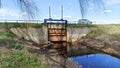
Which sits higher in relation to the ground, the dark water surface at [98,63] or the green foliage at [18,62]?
the green foliage at [18,62]

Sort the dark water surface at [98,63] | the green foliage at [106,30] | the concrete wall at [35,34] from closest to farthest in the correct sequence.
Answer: the dark water surface at [98,63], the concrete wall at [35,34], the green foliage at [106,30]

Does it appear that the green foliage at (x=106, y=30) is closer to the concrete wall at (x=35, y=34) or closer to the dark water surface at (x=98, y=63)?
the concrete wall at (x=35, y=34)

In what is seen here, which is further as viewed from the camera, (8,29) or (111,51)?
(8,29)

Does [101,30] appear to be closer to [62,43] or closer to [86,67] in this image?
[62,43]

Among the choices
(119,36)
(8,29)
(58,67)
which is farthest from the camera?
(119,36)

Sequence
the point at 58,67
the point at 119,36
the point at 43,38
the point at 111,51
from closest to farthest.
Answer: the point at 58,67 < the point at 111,51 < the point at 43,38 < the point at 119,36

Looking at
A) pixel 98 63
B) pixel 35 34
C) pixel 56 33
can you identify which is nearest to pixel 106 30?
pixel 56 33

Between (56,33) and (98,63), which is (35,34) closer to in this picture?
(56,33)

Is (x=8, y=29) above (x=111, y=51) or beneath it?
above

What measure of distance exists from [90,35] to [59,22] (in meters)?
5.92

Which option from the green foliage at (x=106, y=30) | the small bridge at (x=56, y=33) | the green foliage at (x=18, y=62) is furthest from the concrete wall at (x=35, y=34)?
the green foliage at (x=18, y=62)

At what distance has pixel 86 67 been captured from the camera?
16.8 metres

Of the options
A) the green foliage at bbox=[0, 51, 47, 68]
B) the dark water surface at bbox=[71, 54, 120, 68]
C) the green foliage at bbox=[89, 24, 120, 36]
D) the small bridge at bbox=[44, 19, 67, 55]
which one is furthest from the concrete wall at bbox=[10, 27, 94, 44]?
the green foliage at bbox=[0, 51, 47, 68]

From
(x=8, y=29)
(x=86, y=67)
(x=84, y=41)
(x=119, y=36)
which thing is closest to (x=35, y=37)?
(x=8, y=29)
